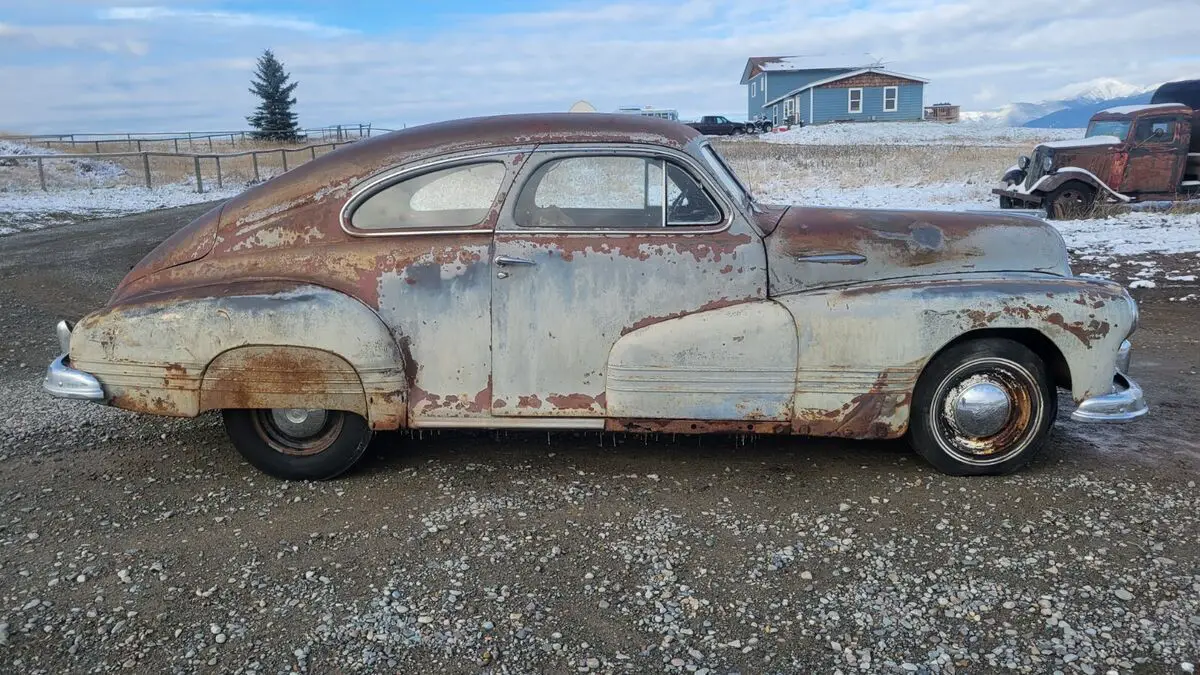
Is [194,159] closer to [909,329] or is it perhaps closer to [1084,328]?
[909,329]

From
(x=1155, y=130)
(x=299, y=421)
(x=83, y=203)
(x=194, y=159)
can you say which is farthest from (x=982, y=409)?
(x=194, y=159)

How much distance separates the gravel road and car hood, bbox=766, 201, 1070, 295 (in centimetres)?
99

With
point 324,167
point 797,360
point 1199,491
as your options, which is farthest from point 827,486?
point 324,167

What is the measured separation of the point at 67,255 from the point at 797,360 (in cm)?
1086

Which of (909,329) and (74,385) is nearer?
(909,329)

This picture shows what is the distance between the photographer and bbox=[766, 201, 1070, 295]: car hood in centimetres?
388

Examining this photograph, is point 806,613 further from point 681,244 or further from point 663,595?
point 681,244

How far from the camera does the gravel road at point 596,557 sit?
2.72m

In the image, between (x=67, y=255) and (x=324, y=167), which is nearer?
(x=324, y=167)

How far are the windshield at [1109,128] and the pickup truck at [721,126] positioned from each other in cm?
3263

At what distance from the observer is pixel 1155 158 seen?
49.4 ft

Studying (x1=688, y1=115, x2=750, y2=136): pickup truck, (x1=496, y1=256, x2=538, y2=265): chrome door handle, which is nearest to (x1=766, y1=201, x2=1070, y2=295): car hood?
(x1=496, y1=256, x2=538, y2=265): chrome door handle

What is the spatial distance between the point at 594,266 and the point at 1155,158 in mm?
15427

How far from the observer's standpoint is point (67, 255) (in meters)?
11.0
